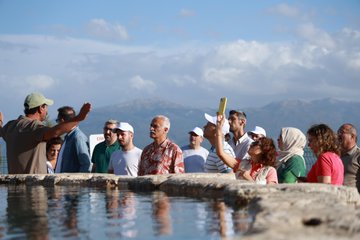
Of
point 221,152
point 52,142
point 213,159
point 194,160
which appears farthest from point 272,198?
point 52,142

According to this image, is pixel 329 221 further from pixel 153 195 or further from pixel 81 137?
pixel 81 137

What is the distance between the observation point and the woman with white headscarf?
8352mm

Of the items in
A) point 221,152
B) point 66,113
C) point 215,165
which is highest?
point 66,113

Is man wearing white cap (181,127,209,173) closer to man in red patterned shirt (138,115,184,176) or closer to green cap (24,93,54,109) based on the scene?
man in red patterned shirt (138,115,184,176)

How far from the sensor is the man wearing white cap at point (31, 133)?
8.75 meters

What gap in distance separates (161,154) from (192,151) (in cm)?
184

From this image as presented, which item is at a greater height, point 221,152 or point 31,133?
point 31,133

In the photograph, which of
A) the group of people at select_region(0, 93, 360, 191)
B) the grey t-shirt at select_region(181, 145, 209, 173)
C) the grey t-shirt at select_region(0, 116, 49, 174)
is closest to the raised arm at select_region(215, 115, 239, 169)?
the group of people at select_region(0, 93, 360, 191)

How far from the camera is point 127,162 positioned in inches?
401

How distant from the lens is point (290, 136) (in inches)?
333

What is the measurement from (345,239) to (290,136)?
15.6 feet

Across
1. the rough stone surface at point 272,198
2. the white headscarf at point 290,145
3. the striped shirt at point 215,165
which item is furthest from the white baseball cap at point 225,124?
the white headscarf at point 290,145

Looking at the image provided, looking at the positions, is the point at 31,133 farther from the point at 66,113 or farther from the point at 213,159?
the point at 213,159

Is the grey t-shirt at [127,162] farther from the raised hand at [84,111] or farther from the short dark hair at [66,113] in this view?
the raised hand at [84,111]
